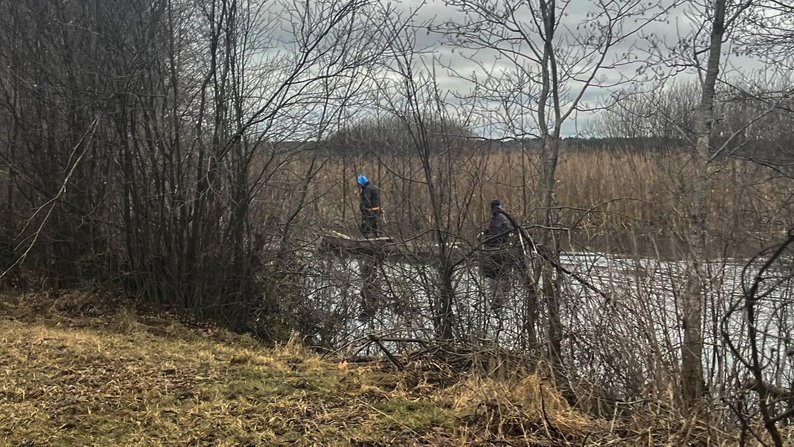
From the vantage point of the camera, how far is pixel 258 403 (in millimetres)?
3963

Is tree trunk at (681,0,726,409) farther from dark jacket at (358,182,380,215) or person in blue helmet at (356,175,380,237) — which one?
dark jacket at (358,182,380,215)

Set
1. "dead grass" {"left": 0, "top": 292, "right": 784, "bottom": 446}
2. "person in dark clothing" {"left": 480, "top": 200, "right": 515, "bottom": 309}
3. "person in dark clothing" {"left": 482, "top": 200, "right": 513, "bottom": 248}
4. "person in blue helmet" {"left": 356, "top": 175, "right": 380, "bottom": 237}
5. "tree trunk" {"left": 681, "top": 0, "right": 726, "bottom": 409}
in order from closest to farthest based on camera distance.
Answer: "dead grass" {"left": 0, "top": 292, "right": 784, "bottom": 446} → "tree trunk" {"left": 681, "top": 0, "right": 726, "bottom": 409} → "person in dark clothing" {"left": 480, "top": 200, "right": 515, "bottom": 309} → "person in dark clothing" {"left": 482, "top": 200, "right": 513, "bottom": 248} → "person in blue helmet" {"left": 356, "top": 175, "right": 380, "bottom": 237}

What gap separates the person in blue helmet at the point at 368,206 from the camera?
7.76 metres

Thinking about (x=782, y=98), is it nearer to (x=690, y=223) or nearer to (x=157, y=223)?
(x=690, y=223)

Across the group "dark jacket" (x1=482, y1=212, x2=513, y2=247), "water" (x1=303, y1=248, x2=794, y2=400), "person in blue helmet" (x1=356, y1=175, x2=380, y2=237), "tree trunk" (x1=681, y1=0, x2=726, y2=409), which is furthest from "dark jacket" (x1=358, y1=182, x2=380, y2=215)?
"tree trunk" (x1=681, y1=0, x2=726, y2=409)

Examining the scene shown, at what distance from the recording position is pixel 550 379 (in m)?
4.46

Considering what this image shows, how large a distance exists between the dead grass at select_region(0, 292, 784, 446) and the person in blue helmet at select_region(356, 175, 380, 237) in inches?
104

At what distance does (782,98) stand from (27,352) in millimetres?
6490

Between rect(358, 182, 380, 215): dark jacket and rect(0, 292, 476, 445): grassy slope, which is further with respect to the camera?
rect(358, 182, 380, 215): dark jacket

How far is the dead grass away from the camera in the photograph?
3.47 metres

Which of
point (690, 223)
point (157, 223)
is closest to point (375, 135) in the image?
point (157, 223)

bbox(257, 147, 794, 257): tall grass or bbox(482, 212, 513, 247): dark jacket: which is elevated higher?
bbox(257, 147, 794, 257): tall grass

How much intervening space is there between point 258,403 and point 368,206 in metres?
5.14

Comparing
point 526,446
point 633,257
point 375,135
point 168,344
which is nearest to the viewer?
point 526,446
